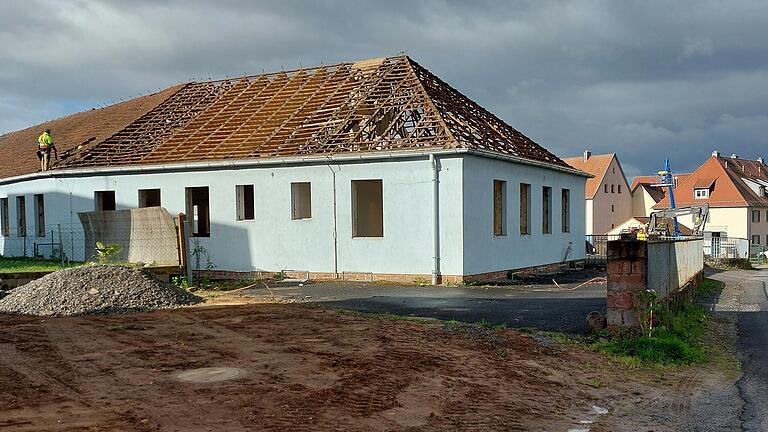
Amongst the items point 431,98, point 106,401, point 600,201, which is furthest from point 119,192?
point 600,201

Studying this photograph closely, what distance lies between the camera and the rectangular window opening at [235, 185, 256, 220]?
2097 centimetres

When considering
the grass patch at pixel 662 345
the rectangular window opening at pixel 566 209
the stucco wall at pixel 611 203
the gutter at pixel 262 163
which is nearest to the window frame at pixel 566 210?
the rectangular window opening at pixel 566 209

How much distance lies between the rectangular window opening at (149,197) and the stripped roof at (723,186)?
47728 millimetres

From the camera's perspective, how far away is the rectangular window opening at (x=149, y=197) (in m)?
22.5

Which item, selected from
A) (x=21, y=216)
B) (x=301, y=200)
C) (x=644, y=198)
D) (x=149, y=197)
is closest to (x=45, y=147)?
(x=21, y=216)

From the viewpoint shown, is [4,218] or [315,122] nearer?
[315,122]

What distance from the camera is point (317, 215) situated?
19.8 m

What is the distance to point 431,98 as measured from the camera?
20.3 metres

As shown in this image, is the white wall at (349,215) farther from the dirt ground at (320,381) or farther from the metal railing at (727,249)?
the metal railing at (727,249)

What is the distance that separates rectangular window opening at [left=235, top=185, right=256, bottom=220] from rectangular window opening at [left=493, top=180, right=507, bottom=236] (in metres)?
7.34

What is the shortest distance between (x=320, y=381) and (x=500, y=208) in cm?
1424

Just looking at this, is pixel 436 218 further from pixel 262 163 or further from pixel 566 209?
pixel 566 209

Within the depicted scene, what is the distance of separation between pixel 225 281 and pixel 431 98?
822cm

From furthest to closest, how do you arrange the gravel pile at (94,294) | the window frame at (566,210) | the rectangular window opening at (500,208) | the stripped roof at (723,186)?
the stripped roof at (723,186) → the window frame at (566,210) → the rectangular window opening at (500,208) → the gravel pile at (94,294)
